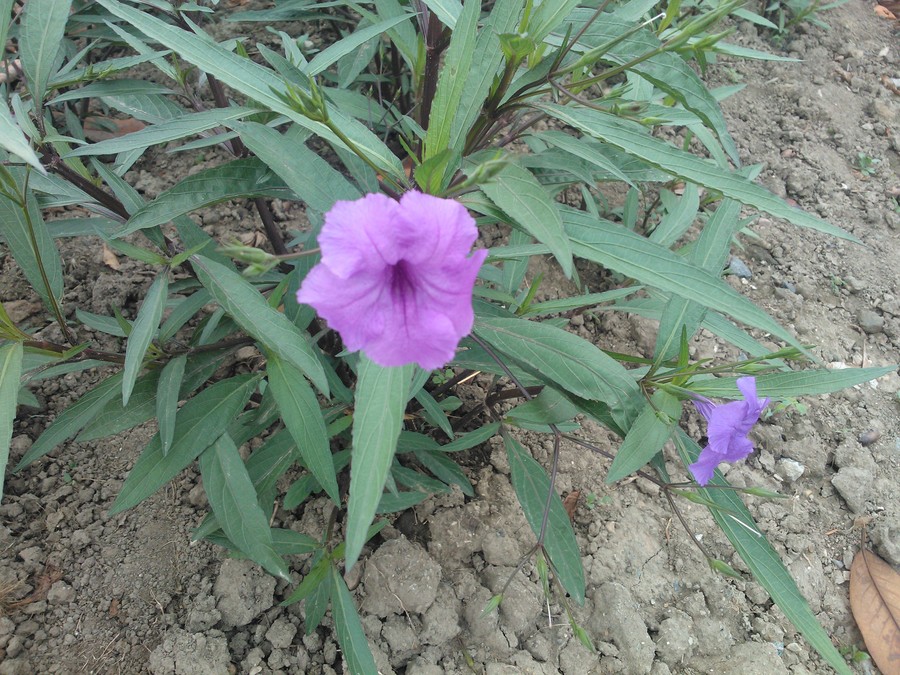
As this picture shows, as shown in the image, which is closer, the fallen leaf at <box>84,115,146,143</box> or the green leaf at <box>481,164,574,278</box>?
the green leaf at <box>481,164,574,278</box>

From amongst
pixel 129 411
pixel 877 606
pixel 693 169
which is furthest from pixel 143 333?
pixel 877 606

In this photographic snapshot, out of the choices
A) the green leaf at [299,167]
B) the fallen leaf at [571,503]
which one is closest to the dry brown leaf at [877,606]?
the fallen leaf at [571,503]

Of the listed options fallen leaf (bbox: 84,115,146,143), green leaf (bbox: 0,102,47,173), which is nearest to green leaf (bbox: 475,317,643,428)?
green leaf (bbox: 0,102,47,173)

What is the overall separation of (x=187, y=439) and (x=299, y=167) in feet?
2.64

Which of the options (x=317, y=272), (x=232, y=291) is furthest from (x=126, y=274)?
(x=317, y=272)

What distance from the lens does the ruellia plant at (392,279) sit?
1.22 meters

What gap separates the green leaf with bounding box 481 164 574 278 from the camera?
1.36 meters

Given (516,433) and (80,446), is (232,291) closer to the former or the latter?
(80,446)

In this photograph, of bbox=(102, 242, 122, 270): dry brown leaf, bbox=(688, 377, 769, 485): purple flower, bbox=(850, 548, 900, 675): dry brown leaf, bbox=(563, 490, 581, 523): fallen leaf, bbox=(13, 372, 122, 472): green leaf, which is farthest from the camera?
bbox=(102, 242, 122, 270): dry brown leaf

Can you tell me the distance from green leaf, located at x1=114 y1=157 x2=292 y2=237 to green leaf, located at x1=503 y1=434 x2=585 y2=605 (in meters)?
1.06

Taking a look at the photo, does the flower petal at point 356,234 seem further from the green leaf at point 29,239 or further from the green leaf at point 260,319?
the green leaf at point 29,239

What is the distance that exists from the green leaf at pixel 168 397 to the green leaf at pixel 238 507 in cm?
13

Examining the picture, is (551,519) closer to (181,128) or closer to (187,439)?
(187,439)

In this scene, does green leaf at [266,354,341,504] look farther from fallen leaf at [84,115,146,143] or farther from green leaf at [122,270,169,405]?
fallen leaf at [84,115,146,143]
